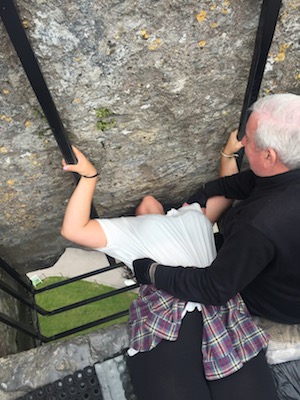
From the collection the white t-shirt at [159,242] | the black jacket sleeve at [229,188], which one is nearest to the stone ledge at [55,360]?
the white t-shirt at [159,242]

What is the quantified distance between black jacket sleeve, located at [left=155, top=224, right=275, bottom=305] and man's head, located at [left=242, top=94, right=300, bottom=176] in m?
0.21

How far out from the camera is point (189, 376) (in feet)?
4.30

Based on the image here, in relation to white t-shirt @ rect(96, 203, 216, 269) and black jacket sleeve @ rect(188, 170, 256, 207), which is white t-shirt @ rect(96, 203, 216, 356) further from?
black jacket sleeve @ rect(188, 170, 256, 207)

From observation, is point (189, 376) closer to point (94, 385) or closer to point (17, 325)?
point (94, 385)

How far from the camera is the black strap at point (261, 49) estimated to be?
104 cm

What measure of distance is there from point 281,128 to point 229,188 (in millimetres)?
A: 531

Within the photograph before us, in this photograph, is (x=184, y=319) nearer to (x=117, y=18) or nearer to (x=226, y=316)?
(x=226, y=316)

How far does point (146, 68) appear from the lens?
1.16 meters

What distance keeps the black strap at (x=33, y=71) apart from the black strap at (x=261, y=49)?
0.61 metres

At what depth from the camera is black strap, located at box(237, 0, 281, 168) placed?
1.04 m

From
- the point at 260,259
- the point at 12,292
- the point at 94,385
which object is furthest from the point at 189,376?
the point at 12,292

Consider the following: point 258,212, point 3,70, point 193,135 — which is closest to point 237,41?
point 193,135

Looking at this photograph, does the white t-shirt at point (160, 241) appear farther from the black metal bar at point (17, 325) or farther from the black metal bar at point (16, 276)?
the black metal bar at point (16, 276)

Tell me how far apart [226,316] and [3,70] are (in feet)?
3.52
